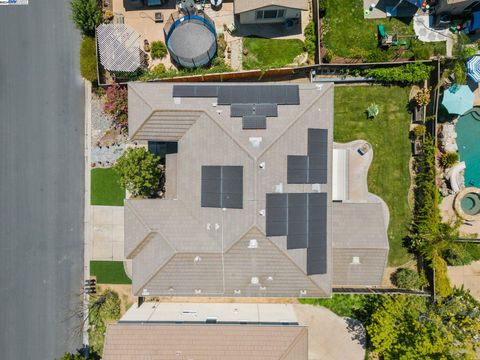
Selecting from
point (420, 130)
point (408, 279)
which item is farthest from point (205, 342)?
point (420, 130)

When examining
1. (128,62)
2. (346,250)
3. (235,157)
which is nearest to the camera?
(235,157)

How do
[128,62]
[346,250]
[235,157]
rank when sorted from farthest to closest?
[128,62], [346,250], [235,157]

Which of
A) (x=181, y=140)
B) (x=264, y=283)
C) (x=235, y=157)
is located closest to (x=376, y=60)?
(x=235, y=157)

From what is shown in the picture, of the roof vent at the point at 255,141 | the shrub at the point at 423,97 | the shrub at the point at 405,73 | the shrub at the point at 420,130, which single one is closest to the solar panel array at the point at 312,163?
the roof vent at the point at 255,141

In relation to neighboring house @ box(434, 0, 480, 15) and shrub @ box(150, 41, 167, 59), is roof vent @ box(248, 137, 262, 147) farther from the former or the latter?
neighboring house @ box(434, 0, 480, 15)

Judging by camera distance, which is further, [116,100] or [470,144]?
[470,144]

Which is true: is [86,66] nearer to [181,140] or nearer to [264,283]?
[181,140]

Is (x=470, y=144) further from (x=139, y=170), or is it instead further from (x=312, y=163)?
(x=139, y=170)
